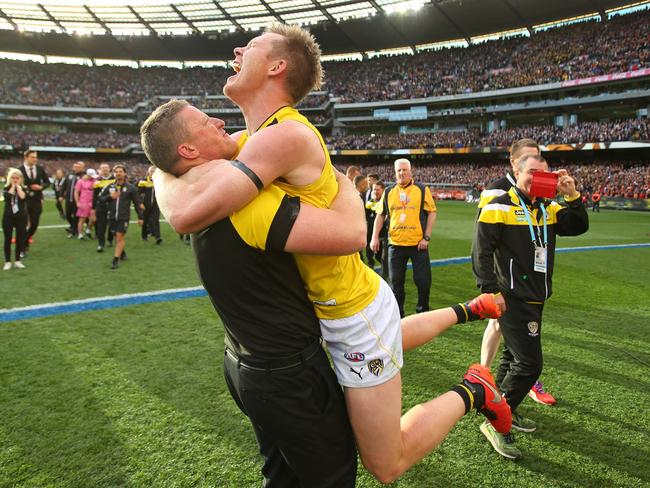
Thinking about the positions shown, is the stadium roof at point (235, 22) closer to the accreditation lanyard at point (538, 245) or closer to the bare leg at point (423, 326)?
the accreditation lanyard at point (538, 245)

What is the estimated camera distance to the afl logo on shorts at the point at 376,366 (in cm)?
168

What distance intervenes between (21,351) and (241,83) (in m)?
4.23

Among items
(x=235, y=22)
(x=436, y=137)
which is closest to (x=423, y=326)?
(x=436, y=137)

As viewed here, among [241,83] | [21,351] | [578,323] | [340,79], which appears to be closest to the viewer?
[241,83]

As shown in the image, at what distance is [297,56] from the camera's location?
1.73 m

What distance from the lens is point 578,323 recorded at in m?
5.73

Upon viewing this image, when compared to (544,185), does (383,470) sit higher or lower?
lower

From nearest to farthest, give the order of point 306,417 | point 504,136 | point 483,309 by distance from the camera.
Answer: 1. point 306,417
2. point 483,309
3. point 504,136

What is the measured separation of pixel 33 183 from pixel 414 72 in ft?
171

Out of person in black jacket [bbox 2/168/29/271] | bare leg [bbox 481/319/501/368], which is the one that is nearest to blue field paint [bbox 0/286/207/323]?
person in black jacket [bbox 2/168/29/271]

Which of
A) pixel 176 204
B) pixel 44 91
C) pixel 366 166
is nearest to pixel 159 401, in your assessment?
pixel 176 204

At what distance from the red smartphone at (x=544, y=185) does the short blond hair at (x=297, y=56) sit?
1824 mm

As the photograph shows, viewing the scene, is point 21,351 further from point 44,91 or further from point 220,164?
point 44,91

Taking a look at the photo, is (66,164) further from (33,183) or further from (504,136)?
(33,183)
